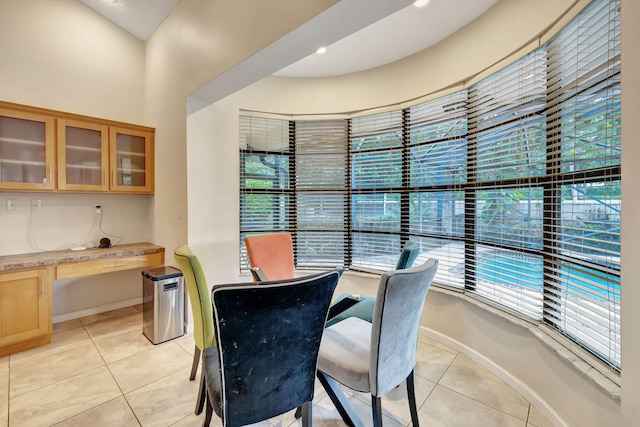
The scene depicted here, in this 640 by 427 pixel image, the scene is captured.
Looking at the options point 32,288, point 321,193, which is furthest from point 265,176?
point 32,288

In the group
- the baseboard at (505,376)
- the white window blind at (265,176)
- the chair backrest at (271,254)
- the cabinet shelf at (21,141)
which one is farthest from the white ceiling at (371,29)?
the baseboard at (505,376)

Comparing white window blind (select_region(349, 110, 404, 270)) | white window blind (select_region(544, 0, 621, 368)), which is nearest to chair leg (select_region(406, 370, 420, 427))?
white window blind (select_region(544, 0, 621, 368))

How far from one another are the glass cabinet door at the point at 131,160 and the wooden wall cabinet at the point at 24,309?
43.9 inches

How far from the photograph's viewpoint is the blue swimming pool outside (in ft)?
4.61

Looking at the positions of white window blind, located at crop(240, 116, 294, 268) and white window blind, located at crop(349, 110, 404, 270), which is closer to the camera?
white window blind, located at crop(349, 110, 404, 270)

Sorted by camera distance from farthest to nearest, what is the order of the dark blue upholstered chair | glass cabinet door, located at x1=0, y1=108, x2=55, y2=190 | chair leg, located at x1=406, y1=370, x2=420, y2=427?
glass cabinet door, located at x1=0, y1=108, x2=55, y2=190 < the dark blue upholstered chair < chair leg, located at x1=406, y1=370, x2=420, y2=427

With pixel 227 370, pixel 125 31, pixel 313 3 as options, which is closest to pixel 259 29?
pixel 313 3

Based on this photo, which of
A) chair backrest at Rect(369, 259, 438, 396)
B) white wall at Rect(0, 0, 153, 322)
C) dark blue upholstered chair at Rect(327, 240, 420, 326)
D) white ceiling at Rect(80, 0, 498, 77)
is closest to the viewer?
chair backrest at Rect(369, 259, 438, 396)

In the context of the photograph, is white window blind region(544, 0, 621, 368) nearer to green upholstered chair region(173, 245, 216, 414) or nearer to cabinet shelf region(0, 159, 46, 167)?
green upholstered chair region(173, 245, 216, 414)

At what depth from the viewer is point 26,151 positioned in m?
2.62

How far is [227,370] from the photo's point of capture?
3.60 ft

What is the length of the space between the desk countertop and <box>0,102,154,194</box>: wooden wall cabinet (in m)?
0.66

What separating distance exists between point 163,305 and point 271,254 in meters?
1.14

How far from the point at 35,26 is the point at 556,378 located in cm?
545
